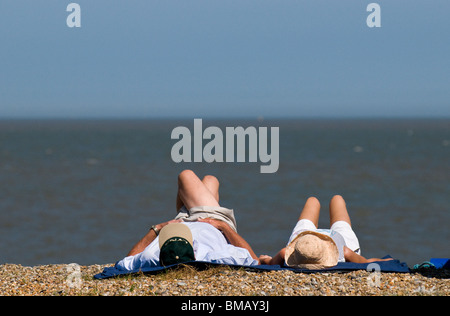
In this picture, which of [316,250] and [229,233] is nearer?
[316,250]

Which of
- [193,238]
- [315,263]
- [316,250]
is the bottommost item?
[315,263]

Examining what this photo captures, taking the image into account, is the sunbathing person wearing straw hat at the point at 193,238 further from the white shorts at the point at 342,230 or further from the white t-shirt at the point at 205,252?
the white shorts at the point at 342,230

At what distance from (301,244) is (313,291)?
957 mm

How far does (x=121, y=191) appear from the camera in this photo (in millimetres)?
23797

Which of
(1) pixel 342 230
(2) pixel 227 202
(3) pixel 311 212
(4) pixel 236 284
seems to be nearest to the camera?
(4) pixel 236 284

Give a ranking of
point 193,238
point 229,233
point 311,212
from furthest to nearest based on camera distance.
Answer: point 311,212
point 229,233
point 193,238

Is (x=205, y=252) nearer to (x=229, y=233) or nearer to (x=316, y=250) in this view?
(x=229, y=233)

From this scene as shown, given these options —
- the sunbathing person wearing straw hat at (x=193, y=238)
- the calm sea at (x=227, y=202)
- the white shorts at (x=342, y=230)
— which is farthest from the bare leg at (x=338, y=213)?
the calm sea at (x=227, y=202)

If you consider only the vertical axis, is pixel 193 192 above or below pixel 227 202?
above

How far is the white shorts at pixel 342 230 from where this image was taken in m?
7.70

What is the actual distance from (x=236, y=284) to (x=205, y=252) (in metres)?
0.98

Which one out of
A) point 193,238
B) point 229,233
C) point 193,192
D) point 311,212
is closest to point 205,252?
point 193,238

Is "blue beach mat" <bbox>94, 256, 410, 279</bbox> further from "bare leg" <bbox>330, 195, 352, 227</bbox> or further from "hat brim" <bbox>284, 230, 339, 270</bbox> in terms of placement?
"bare leg" <bbox>330, 195, 352, 227</bbox>

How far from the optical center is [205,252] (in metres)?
6.96
